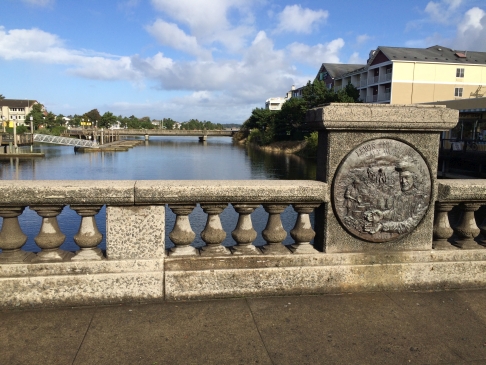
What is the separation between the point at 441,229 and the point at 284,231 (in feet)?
4.99

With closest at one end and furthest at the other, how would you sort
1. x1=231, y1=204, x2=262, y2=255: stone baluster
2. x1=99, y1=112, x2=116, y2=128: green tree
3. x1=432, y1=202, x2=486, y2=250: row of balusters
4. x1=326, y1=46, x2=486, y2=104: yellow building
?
x1=231, y1=204, x2=262, y2=255: stone baluster, x1=432, y1=202, x2=486, y2=250: row of balusters, x1=326, y1=46, x2=486, y2=104: yellow building, x1=99, y1=112, x2=116, y2=128: green tree

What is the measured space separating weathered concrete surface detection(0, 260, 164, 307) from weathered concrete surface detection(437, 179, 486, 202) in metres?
2.60

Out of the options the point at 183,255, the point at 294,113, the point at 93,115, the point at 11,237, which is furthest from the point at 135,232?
the point at 93,115

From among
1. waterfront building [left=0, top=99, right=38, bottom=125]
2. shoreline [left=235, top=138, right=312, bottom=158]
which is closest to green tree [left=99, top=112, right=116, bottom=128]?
waterfront building [left=0, top=99, right=38, bottom=125]

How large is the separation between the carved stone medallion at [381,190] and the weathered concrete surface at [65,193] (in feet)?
5.97

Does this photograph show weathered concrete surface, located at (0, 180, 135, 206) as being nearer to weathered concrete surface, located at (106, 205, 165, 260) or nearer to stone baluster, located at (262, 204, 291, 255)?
weathered concrete surface, located at (106, 205, 165, 260)

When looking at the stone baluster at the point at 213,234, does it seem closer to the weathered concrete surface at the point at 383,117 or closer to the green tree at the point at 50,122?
the weathered concrete surface at the point at 383,117

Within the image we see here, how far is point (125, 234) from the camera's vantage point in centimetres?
344

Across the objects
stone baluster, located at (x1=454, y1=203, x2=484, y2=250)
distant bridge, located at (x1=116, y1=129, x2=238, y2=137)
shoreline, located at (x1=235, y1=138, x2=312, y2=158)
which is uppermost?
distant bridge, located at (x1=116, y1=129, x2=238, y2=137)

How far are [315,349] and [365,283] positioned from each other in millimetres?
1166

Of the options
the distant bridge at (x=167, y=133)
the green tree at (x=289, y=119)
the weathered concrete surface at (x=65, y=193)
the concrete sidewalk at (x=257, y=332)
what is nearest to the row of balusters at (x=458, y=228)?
the concrete sidewalk at (x=257, y=332)

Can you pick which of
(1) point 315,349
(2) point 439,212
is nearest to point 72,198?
(1) point 315,349

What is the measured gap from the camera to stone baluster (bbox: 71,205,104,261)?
3.42m

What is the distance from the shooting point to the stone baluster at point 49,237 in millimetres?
3355
